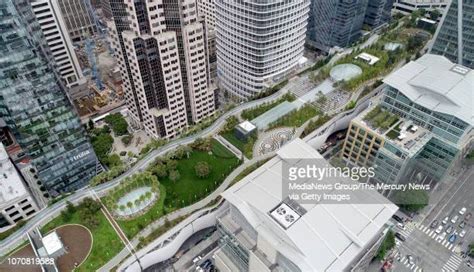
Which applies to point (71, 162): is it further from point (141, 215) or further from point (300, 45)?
point (300, 45)

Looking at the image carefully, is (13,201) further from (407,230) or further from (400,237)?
(407,230)

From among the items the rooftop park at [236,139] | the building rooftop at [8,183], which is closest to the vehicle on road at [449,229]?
the rooftop park at [236,139]

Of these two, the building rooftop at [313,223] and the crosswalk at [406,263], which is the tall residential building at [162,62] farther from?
the crosswalk at [406,263]

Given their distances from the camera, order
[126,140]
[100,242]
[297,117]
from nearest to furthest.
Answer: [100,242], [297,117], [126,140]

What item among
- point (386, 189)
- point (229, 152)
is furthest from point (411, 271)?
point (229, 152)

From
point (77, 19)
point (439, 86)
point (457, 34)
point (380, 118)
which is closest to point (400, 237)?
point (380, 118)

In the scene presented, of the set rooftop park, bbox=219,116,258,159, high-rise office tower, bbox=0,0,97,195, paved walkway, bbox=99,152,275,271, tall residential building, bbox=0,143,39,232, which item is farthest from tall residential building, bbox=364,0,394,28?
tall residential building, bbox=0,143,39,232
